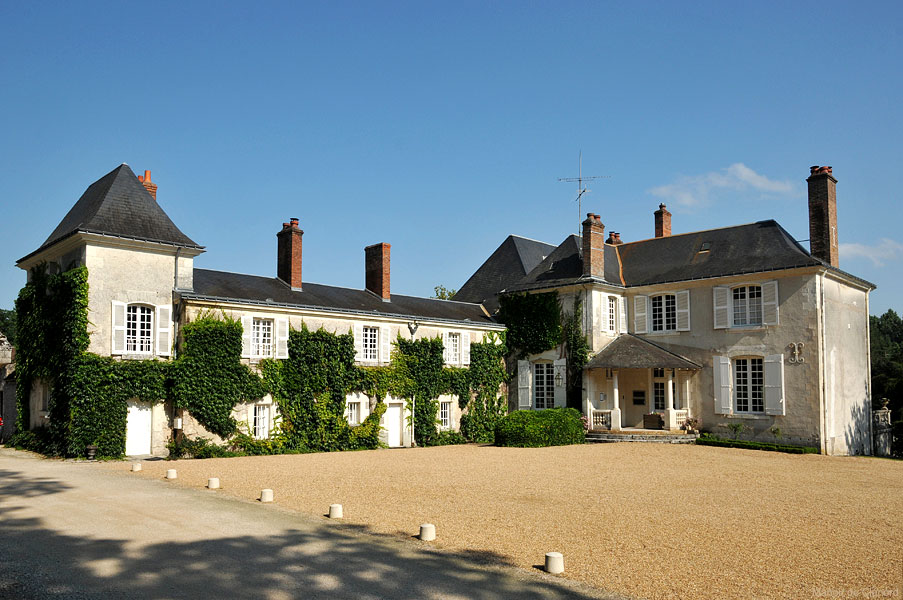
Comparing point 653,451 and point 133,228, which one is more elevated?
point 133,228

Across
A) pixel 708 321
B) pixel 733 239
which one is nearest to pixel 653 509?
pixel 708 321

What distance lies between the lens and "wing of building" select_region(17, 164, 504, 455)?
20.0m

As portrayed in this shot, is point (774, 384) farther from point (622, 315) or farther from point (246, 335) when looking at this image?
point (246, 335)

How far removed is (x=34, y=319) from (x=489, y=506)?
17.1m

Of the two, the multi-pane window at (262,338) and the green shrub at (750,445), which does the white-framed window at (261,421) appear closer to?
the multi-pane window at (262,338)

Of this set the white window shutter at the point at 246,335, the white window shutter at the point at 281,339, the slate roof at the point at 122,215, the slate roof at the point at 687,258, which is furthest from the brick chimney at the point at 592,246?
the slate roof at the point at 122,215

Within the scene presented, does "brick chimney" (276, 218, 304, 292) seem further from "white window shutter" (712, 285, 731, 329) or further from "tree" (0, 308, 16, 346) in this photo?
"tree" (0, 308, 16, 346)

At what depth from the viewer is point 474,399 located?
88.5 feet

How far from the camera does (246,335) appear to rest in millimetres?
21391

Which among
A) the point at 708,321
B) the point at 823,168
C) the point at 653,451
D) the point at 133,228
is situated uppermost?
the point at 823,168

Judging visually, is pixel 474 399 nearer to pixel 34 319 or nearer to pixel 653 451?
pixel 653 451

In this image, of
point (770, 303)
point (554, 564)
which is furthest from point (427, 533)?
point (770, 303)

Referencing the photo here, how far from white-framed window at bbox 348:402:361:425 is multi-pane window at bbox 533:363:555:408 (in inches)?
285

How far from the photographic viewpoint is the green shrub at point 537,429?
2264 centimetres
